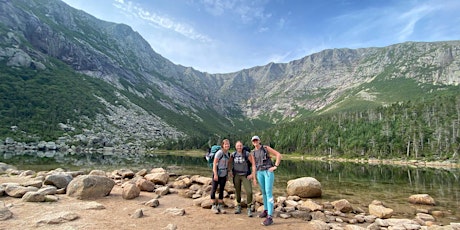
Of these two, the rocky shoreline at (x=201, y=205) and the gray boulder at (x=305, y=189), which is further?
the gray boulder at (x=305, y=189)

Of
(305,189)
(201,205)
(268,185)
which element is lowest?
(305,189)

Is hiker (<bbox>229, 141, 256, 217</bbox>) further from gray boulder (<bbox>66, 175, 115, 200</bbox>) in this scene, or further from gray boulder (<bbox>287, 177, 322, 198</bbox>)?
gray boulder (<bbox>287, 177, 322, 198</bbox>)

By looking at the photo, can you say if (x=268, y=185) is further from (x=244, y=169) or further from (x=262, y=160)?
(x=244, y=169)

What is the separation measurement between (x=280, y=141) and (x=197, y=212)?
14893 cm

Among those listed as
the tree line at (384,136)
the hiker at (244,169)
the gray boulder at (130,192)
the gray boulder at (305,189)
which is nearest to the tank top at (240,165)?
the hiker at (244,169)

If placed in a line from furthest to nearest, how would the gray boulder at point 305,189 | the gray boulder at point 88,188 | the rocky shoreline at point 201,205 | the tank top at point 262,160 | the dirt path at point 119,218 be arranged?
the gray boulder at point 305,189
the gray boulder at point 88,188
the rocky shoreline at point 201,205
the tank top at point 262,160
the dirt path at point 119,218

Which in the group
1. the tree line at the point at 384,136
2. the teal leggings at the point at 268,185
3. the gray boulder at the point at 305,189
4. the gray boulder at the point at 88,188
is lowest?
the gray boulder at the point at 305,189

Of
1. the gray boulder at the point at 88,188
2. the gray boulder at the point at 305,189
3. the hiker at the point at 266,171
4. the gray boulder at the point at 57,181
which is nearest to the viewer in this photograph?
the hiker at the point at 266,171

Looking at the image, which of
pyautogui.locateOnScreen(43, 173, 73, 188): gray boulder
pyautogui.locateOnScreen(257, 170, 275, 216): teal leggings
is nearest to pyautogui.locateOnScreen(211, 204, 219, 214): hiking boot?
pyautogui.locateOnScreen(257, 170, 275, 216): teal leggings

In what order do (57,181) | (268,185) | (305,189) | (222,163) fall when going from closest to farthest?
(268,185) → (222,163) → (57,181) → (305,189)

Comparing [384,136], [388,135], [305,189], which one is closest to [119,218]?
[305,189]

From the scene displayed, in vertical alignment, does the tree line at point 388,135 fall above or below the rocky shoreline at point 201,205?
above

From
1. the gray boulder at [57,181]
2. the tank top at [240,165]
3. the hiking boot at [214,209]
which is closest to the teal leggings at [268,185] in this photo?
the tank top at [240,165]

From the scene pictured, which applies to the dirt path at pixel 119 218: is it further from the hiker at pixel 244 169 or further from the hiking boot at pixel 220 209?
the hiker at pixel 244 169
